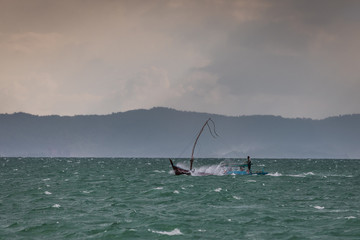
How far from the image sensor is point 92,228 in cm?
2880

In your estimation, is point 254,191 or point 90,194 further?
point 254,191

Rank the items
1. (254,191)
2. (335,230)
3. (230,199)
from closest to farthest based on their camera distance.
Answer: (335,230), (230,199), (254,191)

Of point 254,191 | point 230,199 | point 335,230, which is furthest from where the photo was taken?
point 254,191

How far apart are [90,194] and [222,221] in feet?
65.0

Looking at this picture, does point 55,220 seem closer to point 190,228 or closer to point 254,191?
point 190,228

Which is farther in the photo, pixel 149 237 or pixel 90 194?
pixel 90 194

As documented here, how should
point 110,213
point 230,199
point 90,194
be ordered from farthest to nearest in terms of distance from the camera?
point 90,194, point 230,199, point 110,213

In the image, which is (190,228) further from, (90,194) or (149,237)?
(90,194)

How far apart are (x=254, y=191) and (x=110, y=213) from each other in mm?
21648

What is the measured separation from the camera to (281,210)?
36.0 meters

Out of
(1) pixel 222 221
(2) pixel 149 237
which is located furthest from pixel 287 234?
(2) pixel 149 237

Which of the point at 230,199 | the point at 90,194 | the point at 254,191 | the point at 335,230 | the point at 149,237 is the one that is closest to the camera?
the point at 149,237

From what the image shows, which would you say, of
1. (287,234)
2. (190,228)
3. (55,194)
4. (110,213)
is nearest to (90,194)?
(55,194)

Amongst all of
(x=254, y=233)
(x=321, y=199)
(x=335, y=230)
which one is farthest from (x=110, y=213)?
(x=321, y=199)
